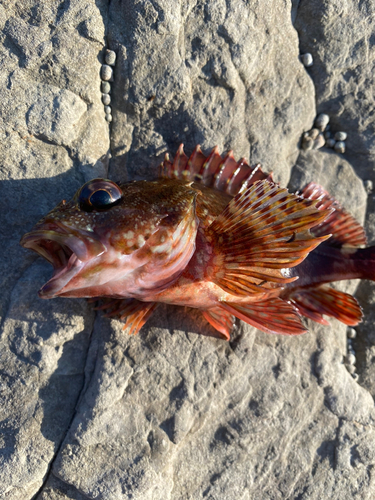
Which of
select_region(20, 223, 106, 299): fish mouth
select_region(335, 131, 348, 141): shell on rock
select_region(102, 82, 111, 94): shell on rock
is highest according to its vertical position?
select_region(335, 131, 348, 141): shell on rock

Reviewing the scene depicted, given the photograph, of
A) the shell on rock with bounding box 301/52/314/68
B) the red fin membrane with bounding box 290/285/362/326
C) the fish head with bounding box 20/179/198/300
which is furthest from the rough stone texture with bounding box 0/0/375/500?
the fish head with bounding box 20/179/198/300

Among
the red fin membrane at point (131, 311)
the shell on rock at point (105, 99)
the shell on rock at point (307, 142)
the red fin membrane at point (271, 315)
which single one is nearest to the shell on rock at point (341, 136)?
the shell on rock at point (307, 142)

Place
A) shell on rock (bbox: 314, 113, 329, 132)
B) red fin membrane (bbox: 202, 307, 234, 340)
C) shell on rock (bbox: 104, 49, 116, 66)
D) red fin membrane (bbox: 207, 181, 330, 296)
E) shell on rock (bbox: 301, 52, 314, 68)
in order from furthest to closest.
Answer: shell on rock (bbox: 314, 113, 329, 132) < shell on rock (bbox: 301, 52, 314, 68) < shell on rock (bbox: 104, 49, 116, 66) < red fin membrane (bbox: 202, 307, 234, 340) < red fin membrane (bbox: 207, 181, 330, 296)

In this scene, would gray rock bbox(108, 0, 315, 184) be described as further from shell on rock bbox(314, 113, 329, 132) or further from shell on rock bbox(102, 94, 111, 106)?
shell on rock bbox(314, 113, 329, 132)

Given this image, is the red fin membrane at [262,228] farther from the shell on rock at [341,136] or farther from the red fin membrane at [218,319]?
the shell on rock at [341,136]

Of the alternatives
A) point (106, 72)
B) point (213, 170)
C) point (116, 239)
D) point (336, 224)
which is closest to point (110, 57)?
point (106, 72)

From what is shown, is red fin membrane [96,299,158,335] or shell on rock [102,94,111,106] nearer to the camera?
red fin membrane [96,299,158,335]
